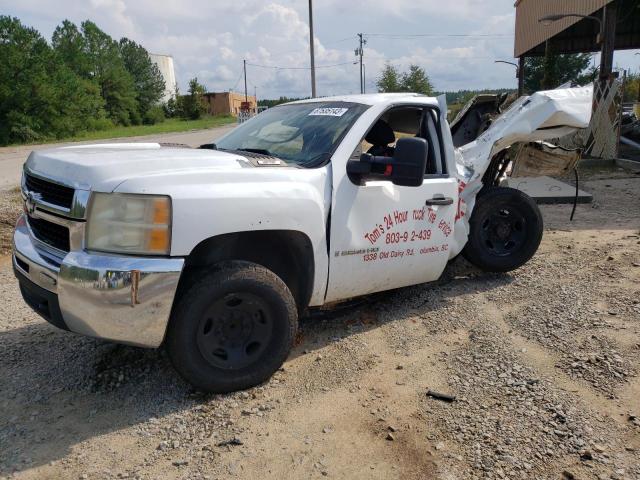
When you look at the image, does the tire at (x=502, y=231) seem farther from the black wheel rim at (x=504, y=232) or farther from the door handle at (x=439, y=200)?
the door handle at (x=439, y=200)

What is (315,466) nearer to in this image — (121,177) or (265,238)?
(265,238)

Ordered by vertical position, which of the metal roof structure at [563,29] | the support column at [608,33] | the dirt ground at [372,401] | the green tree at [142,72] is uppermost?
the green tree at [142,72]

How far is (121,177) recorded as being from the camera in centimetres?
270

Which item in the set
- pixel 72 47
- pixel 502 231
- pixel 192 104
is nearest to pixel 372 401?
pixel 502 231

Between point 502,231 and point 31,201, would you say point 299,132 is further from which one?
point 502,231

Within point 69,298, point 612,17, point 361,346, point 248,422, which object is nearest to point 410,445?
point 248,422

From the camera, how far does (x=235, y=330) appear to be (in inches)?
122

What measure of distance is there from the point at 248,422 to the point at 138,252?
1101 millimetres

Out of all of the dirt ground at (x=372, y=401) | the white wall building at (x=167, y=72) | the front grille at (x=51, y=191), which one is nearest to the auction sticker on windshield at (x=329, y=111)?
the dirt ground at (x=372, y=401)

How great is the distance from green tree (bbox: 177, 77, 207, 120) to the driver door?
242 ft

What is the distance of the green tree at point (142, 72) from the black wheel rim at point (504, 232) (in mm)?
70205

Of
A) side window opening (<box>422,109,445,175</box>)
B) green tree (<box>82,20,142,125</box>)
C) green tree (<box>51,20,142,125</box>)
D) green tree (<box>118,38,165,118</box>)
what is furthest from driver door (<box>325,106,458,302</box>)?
green tree (<box>118,38,165,118</box>)

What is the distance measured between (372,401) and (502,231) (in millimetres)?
2669

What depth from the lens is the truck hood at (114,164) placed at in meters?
2.72
